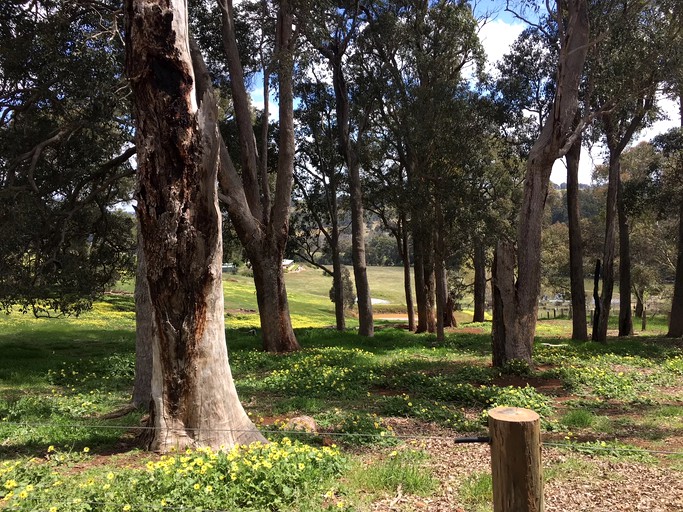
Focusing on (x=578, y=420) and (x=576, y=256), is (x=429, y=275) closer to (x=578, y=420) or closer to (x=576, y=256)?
(x=576, y=256)

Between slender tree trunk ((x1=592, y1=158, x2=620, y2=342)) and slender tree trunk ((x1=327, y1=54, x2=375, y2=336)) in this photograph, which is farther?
slender tree trunk ((x1=327, y1=54, x2=375, y2=336))

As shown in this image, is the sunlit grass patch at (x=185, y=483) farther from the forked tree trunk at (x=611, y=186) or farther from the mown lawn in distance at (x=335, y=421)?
the forked tree trunk at (x=611, y=186)

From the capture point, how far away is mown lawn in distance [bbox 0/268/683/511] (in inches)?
181

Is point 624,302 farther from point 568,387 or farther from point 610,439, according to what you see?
point 610,439

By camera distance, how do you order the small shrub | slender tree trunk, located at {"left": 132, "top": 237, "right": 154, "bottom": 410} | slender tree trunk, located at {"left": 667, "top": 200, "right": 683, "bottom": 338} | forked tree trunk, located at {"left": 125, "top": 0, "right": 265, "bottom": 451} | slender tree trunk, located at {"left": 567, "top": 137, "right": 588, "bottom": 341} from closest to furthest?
forked tree trunk, located at {"left": 125, "top": 0, "right": 265, "bottom": 451} < slender tree trunk, located at {"left": 132, "top": 237, "right": 154, "bottom": 410} < the small shrub < slender tree trunk, located at {"left": 667, "top": 200, "right": 683, "bottom": 338} < slender tree trunk, located at {"left": 567, "top": 137, "right": 588, "bottom": 341}

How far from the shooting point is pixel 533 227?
42.6ft

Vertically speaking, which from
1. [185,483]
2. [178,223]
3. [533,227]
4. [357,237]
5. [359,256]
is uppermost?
[357,237]

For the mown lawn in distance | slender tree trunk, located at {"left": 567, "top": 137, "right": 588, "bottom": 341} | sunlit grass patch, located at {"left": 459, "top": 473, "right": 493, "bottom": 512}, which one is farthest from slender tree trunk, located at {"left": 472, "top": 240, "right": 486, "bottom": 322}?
sunlit grass patch, located at {"left": 459, "top": 473, "right": 493, "bottom": 512}

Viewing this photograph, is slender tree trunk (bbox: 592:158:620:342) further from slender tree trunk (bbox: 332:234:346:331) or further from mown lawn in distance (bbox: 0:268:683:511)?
slender tree trunk (bbox: 332:234:346:331)

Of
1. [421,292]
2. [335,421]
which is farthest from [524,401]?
[421,292]

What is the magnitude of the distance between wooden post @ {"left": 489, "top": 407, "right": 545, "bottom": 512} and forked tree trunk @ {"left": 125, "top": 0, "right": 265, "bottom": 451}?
3.51 metres

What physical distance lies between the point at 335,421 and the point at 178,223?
3.85 m

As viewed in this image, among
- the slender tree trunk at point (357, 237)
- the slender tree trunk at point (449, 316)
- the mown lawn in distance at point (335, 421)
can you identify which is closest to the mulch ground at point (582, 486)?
the mown lawn in distance at point (335, 421)

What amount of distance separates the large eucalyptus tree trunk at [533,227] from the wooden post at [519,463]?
383 inches
